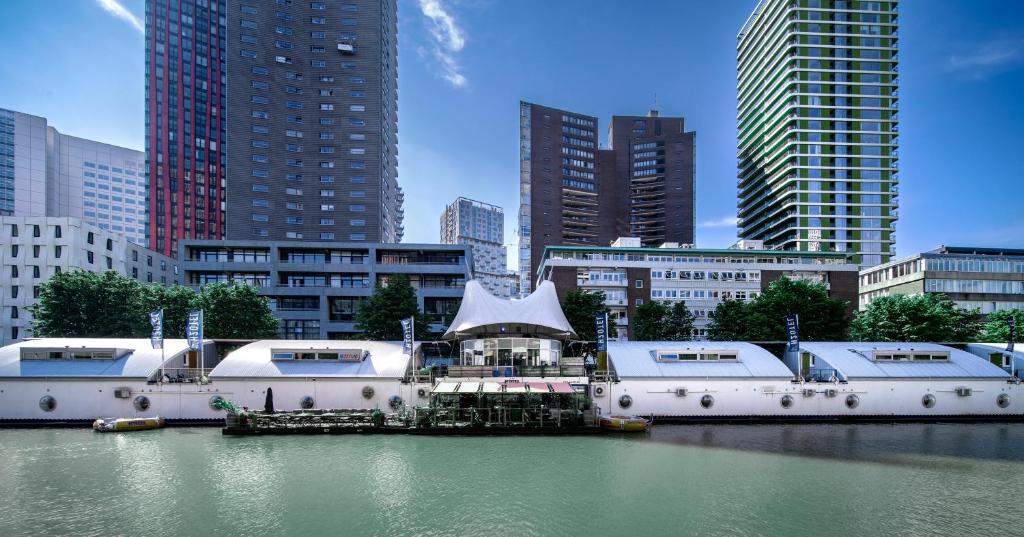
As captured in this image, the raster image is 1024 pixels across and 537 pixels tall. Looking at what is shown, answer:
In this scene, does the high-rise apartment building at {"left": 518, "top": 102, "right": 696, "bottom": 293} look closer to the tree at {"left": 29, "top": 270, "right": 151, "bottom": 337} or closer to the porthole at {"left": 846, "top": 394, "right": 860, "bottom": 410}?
the tree at {"left": 29, "top": 270, "right": 151, "bottom": 337}

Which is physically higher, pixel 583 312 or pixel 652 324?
pixel 583 312

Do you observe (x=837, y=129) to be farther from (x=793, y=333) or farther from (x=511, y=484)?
(x=511, y=484)

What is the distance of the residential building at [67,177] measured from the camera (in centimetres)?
14225

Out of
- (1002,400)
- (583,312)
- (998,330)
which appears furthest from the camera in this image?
(583,312)

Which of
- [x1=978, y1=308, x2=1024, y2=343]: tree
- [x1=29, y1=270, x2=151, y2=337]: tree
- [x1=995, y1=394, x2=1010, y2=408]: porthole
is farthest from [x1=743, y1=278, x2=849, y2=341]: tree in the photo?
[x1=29, y1=270, x2=151, y2=337]: tree

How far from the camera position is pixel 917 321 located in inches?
2163

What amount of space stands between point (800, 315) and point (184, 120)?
160m

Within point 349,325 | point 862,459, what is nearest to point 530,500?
point 862,459

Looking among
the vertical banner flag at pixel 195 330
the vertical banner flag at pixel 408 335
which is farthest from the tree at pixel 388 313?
the vertical banner flag at pixel 195 330

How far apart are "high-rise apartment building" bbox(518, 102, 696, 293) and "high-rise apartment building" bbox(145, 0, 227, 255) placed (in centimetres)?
9133

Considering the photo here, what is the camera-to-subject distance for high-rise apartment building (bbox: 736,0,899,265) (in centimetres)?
11838

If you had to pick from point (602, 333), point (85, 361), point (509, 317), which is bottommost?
point (85, 361)

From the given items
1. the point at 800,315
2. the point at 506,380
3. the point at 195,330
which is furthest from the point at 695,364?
the point at 195,330

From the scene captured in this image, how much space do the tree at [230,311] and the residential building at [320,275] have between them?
24.1m
